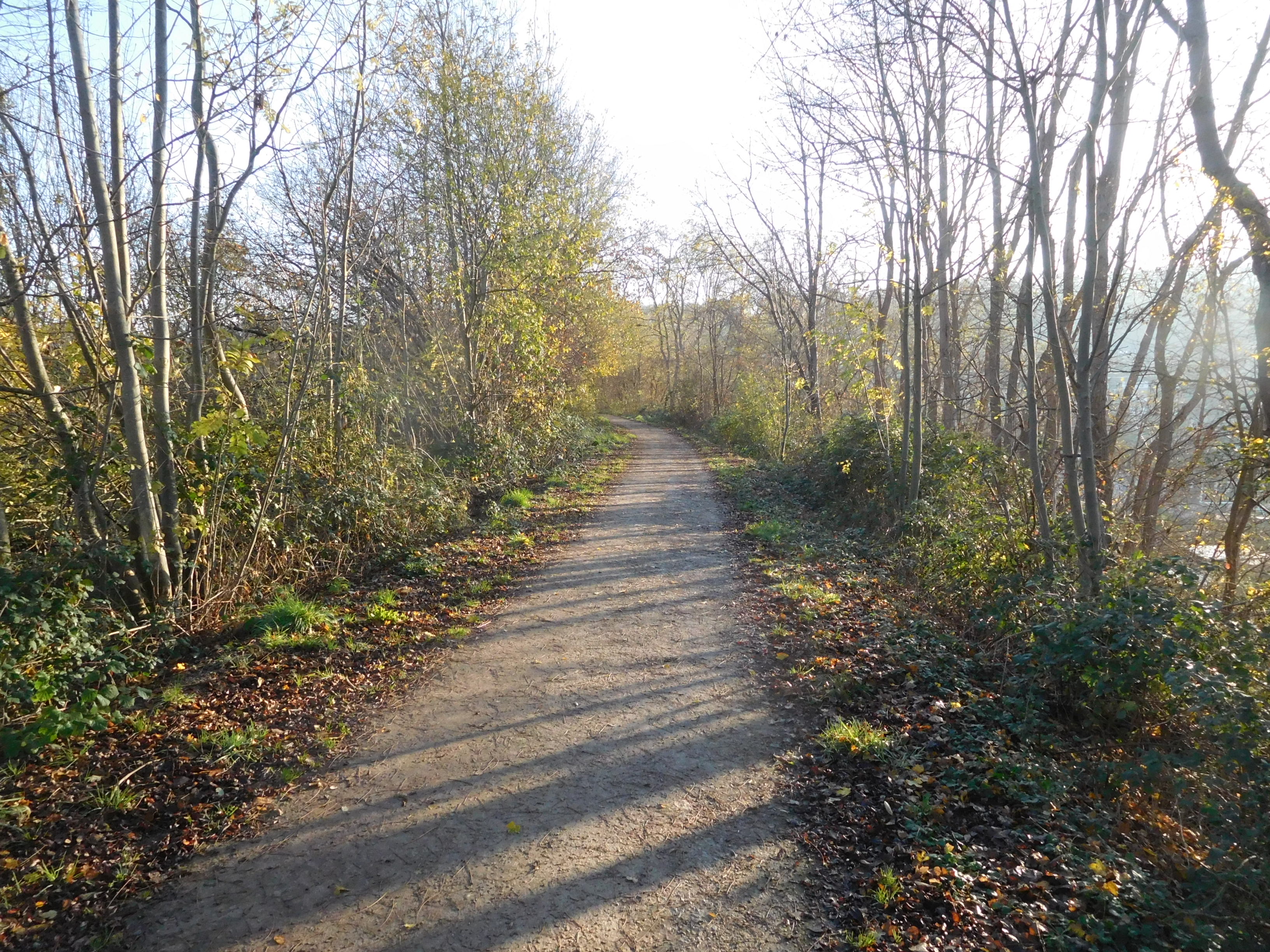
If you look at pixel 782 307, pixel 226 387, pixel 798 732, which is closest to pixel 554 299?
pixel 782 307

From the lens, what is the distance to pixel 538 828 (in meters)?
3.66

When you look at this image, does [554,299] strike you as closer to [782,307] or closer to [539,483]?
[539,483]

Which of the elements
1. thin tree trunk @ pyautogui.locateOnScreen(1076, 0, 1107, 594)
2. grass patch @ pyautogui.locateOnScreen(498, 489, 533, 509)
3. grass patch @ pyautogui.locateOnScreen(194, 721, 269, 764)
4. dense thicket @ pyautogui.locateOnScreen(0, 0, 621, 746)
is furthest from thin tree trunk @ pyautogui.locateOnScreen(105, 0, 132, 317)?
thin tree trunk @ pyautogui.locateOnScreen(1076, 0, 1107, 594)

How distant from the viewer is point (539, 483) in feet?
49.2

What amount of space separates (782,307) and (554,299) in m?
8.36

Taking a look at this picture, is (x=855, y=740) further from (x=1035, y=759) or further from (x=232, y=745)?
(x=232, y=745)

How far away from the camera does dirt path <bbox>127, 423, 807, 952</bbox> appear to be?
2984 mm

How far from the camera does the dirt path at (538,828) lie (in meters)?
2.98

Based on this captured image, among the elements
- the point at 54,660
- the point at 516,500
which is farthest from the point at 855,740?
the point at 516,500

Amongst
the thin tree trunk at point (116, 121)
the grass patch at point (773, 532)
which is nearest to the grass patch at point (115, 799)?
the thin tree trunk at point (116, 121)

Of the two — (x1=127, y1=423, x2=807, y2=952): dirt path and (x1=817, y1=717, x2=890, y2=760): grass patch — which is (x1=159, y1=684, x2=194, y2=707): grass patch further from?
(x1=817, y1=717, x2=890, y2=760): grass patch

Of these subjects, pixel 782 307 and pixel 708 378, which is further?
pixel 708 378

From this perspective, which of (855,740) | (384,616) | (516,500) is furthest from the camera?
(516,500)

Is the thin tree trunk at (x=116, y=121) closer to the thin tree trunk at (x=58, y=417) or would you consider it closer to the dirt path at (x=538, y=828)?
the thin tree trunk at (x=58, y=417)
